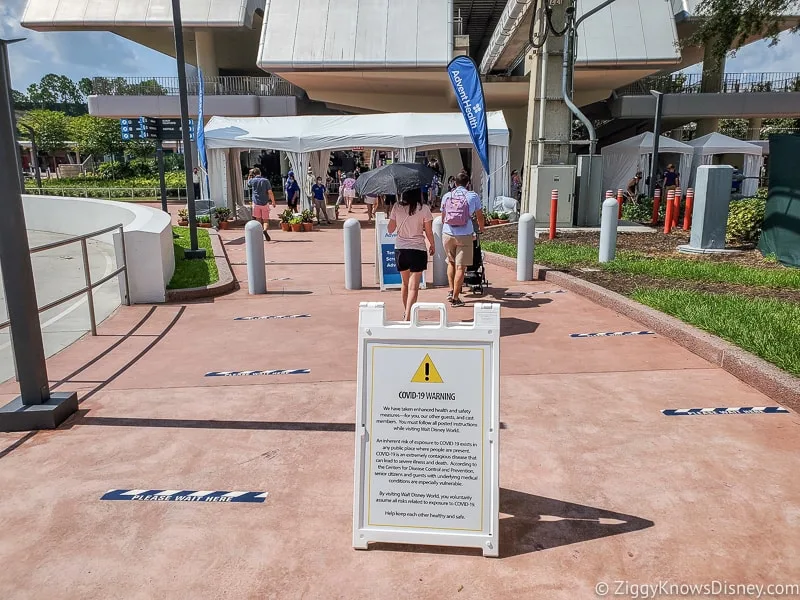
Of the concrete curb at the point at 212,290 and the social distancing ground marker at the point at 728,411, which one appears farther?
the concrete curb at the point at 212,290

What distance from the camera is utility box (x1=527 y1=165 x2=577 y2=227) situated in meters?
16.9

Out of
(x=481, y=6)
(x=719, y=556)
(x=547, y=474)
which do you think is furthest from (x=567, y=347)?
(x=481, y=6)

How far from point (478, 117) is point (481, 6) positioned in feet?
80.0

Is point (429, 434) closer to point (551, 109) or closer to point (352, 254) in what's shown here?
point (352, 254)

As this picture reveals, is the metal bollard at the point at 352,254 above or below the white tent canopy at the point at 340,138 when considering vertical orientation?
below

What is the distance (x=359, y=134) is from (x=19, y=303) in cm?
1755

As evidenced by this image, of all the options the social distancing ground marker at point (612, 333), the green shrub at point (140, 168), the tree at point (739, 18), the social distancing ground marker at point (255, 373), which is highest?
the tree at point (739, 18)

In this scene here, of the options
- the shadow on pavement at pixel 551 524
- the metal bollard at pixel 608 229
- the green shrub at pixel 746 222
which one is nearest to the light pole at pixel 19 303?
the shadow on pavement at pixel 551 524

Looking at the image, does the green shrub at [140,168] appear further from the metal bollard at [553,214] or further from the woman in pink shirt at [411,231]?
the woman in pink shirt at [411,231]

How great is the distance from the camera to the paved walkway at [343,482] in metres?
2.94

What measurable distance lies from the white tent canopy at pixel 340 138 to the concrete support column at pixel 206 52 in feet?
45.5

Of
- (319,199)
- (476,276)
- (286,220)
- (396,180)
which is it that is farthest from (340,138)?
(396,180)

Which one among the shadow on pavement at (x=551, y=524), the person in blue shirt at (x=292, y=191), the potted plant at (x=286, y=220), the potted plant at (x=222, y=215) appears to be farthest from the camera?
the person in blue shirt at (x=292, y=191)

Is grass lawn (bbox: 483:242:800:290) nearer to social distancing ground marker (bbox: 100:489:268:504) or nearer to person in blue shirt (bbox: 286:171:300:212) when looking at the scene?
social distancing ground marker (bbox: 100:489:268:504)
